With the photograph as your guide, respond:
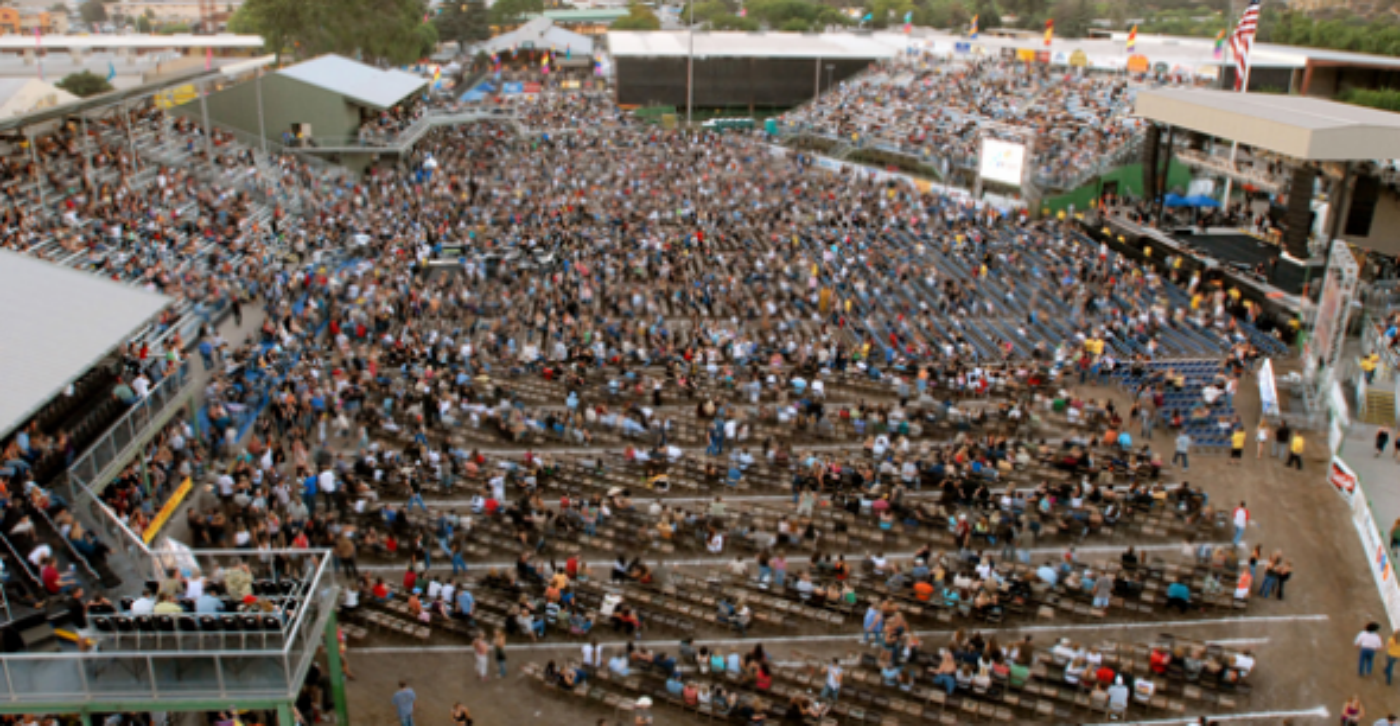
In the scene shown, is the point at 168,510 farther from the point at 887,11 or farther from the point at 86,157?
the point at 887,11

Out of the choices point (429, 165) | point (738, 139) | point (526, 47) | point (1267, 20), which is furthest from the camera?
point (1267, 20)

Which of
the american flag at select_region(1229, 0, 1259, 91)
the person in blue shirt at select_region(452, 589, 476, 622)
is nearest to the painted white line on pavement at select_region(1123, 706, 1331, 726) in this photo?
the person in blue shirt at select_region(452, 589, 476, 622)

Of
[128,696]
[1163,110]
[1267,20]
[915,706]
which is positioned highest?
[1267,20]

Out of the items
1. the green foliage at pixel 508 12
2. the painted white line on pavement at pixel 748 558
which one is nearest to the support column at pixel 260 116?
the painted white line on pavement at pixel 748 558

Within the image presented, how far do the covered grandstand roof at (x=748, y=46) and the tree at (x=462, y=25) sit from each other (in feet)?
158

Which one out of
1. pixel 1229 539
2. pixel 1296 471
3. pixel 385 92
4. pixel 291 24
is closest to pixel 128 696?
pixel 1229 539

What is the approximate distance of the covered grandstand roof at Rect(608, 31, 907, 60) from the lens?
72.4 meters

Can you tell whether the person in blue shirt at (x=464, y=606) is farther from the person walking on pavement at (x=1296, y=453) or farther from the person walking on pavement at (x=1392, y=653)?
the person walking on pavement at (x=1296, y=453)

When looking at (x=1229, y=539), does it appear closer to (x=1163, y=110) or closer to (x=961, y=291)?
(x=961, y=291)

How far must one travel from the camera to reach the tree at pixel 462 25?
405 ft

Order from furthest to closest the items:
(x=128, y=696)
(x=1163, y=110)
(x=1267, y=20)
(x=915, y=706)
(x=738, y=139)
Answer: (x=1267, y=20) < (x=738, y=139) < (x=1163, y=110) < (x=915, y=706) < (x=128, y=696)

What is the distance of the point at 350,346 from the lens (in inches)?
1058

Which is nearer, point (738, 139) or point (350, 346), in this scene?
point (350, 346)

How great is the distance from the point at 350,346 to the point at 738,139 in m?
37.3
